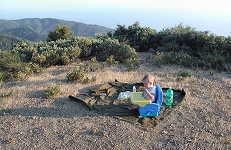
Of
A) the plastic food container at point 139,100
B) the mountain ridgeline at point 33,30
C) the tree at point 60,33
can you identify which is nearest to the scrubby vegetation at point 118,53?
the plastic food container at point 139,100

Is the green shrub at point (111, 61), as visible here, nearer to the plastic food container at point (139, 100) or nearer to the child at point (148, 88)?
the plastic food container at point (139, 100)

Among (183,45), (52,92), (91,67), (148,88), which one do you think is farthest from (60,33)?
(148,88)

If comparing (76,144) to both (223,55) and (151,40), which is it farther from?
(151,40)

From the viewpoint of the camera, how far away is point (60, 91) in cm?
667

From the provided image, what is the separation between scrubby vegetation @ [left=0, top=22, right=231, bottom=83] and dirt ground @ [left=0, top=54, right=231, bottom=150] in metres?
0.92

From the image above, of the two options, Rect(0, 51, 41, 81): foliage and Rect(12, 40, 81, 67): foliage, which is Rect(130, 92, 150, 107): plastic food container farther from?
Rect(12, 40, 81, 67): foliage

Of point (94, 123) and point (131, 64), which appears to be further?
point (131, 64)

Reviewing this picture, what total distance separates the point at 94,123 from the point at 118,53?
484 cm

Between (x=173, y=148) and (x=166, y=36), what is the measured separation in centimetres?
808

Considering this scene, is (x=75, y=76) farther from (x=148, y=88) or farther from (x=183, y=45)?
(x=183, y=45)

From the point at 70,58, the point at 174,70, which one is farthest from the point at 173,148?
the point at 70,58

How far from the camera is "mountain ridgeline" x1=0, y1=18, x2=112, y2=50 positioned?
87.0 metres

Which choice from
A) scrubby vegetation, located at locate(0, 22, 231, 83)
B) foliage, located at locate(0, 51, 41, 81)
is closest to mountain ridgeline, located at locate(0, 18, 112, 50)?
scrubby vegetation, located at locate(0, 22, 231, 83)

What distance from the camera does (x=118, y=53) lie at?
9867mm
